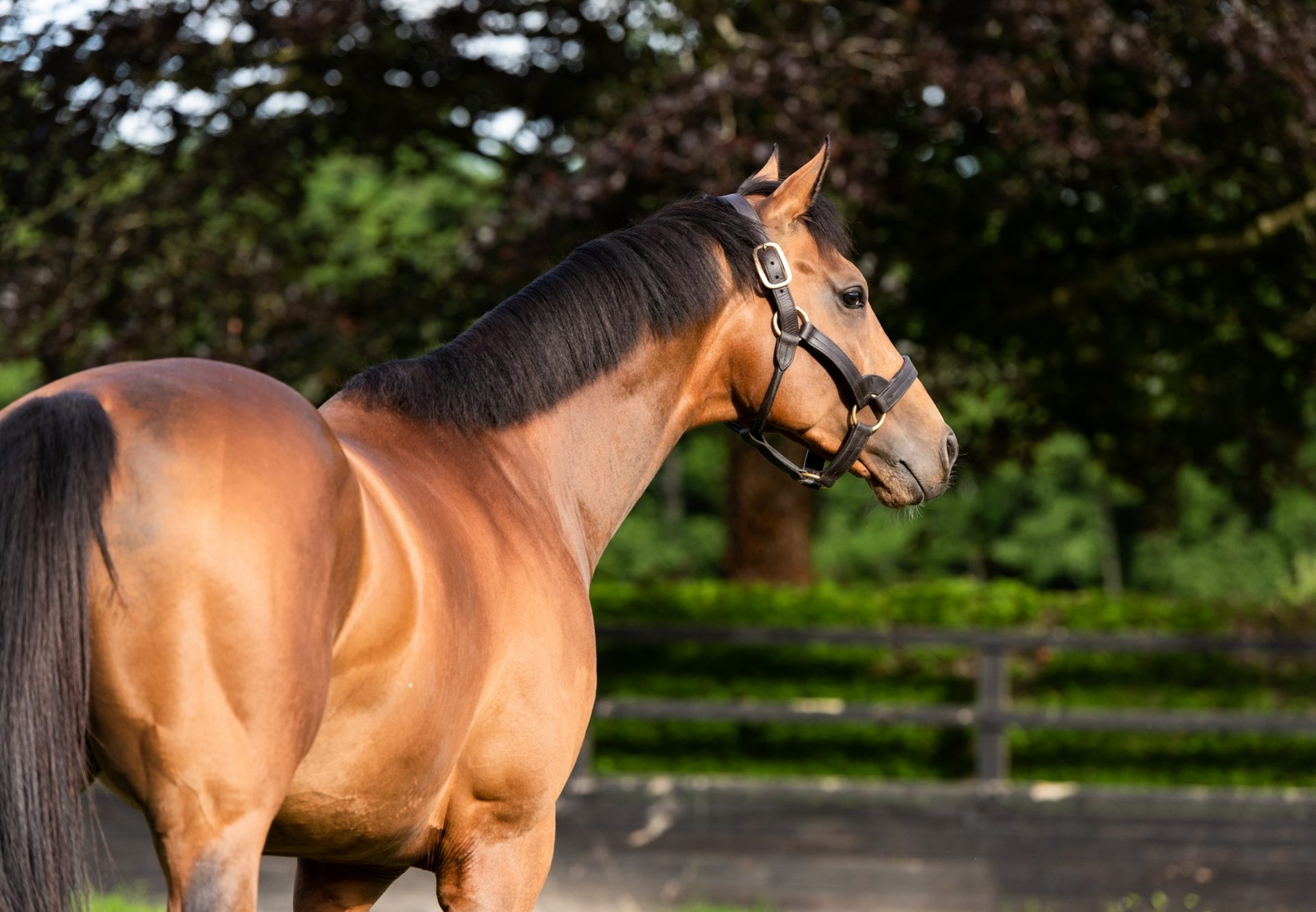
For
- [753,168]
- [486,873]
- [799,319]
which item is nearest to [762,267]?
[799,319]

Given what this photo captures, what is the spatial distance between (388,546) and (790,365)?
116 cm

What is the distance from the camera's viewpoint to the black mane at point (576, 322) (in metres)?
2.61

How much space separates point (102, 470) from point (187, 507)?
12 centimetres

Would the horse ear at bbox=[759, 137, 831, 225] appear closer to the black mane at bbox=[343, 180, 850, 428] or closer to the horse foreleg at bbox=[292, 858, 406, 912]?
the black mane at bbox=[343, 180, 850, 428]

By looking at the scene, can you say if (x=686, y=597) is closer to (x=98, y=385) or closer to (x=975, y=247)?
(x=975, y=247)

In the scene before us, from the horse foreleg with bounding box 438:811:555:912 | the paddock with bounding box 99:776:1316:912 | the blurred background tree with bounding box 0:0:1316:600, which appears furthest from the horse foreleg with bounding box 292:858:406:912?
the paddock with bounding box 99:776:1316:912

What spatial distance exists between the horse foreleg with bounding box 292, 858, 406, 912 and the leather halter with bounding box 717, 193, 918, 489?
1259 mm

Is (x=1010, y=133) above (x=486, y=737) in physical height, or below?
below

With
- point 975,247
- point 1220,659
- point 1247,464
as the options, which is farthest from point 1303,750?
point 975,247

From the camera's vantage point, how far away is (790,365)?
9.62 feet

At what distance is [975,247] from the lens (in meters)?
8.47

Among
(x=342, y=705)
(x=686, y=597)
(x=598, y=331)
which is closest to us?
(x=342, y=705)

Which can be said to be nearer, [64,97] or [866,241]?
[64,97]

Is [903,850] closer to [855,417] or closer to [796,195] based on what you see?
[855,417]
